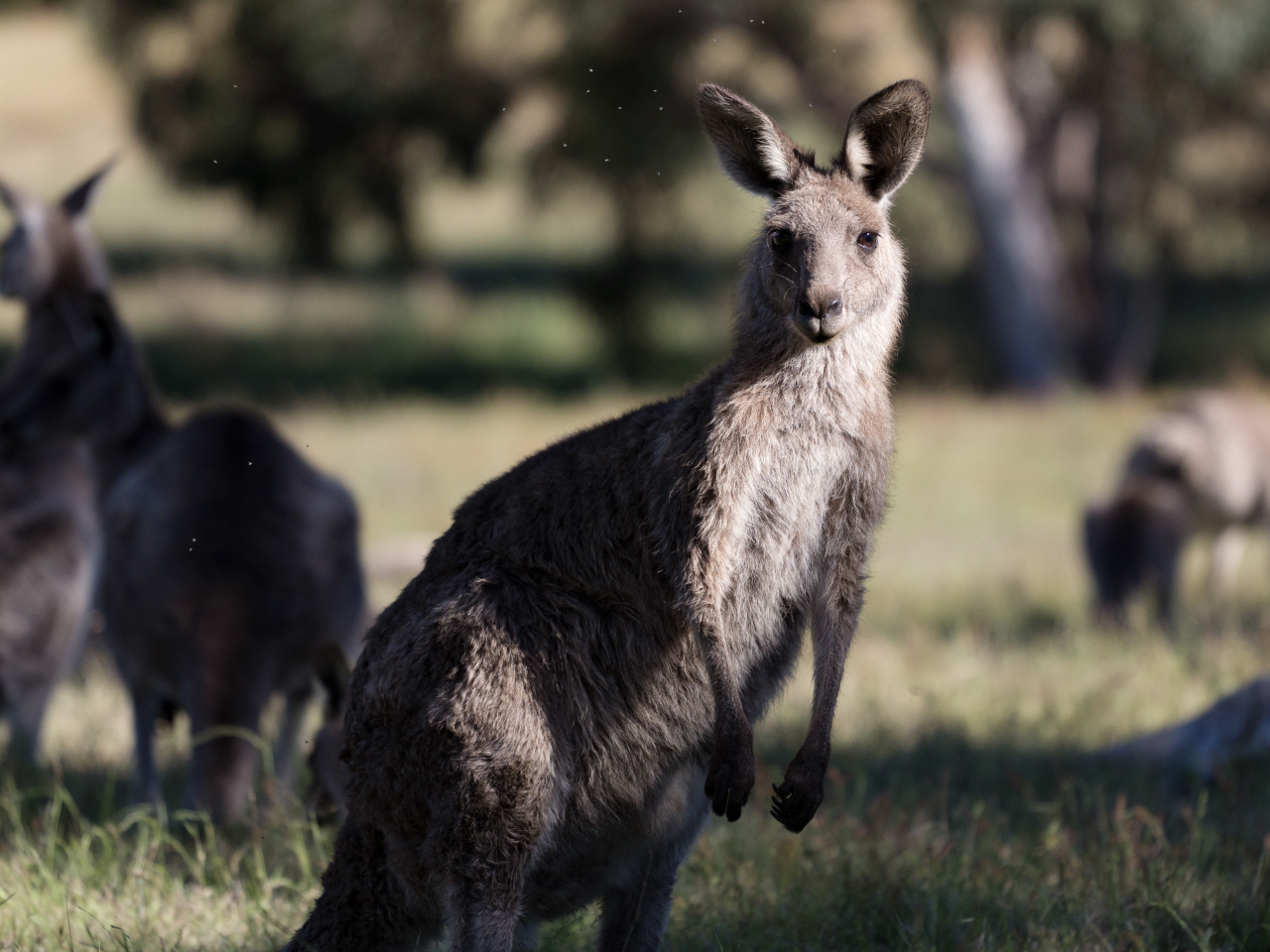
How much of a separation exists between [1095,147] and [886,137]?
1381 centimetres

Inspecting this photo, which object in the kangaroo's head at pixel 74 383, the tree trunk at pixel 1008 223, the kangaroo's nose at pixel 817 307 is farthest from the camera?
the tree trunk at pixel 1008 223

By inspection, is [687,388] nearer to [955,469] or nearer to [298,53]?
[955,469]

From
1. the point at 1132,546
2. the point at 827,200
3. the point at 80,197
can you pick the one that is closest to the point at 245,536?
the point at 80,197

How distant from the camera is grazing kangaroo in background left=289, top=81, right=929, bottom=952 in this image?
2.55m

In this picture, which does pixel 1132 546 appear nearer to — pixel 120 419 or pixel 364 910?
pixel 120 419

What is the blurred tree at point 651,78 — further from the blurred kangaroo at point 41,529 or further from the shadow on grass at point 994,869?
the shadow on grass at point 994,869

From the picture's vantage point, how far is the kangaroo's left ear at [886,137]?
276 cm

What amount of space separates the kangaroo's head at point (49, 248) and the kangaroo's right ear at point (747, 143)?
3.23m

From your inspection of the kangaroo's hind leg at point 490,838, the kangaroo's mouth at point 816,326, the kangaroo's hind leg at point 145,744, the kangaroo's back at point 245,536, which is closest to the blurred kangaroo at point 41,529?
the kangaroo's back at point 245,536

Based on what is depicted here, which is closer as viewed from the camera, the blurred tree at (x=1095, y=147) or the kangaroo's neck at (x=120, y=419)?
the kangaroo's neck at (x=120, y=419)

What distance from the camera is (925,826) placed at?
3.65 meters

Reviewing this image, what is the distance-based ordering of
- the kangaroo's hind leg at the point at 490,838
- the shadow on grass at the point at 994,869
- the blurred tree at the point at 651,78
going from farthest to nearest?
the blurred tree at the point at 651,78 < the shadow on grass at the point at 994,869 < the kangaroo's hind leg at the point at 490,838

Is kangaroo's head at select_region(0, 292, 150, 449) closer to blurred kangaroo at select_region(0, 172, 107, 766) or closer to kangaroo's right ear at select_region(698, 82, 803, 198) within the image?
blurred kangaroo at select_region(0, 172, 107, 766)

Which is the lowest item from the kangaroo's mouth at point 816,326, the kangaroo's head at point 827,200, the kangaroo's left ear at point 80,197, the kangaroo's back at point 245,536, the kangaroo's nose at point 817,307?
the kangaroo's back at point 245,536
